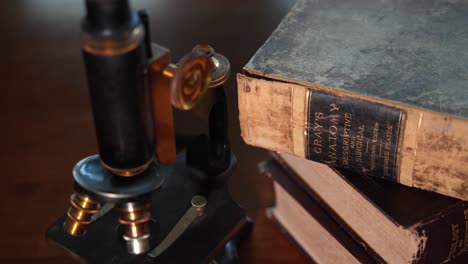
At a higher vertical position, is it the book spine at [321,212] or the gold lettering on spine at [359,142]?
the gold lettering on spine at [359,142]

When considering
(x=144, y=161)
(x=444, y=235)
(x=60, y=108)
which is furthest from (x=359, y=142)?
(x=60, y=108)

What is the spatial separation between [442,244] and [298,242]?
0.77 ft

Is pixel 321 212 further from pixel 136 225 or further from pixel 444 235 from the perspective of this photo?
pixel 136 225

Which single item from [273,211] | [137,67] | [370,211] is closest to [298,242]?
[273,211]

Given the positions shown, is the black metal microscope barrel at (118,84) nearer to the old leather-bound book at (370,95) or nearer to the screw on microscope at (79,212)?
the screw on microscope at (79,212)

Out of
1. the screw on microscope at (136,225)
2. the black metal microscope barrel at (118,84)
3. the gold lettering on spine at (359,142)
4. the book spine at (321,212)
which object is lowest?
the book spine at (321,212)

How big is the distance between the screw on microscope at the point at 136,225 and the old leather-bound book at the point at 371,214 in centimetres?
26

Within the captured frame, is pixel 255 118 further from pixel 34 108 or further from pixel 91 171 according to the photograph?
pixel 34 108

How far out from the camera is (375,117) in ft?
2.83

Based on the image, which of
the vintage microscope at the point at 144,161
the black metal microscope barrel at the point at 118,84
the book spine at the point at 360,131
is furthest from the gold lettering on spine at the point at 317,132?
the black metal microscope barrel at the point at 118,84

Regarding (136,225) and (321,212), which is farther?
(321,212)

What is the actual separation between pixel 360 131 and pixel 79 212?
330 mm

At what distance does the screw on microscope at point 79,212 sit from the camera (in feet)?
2.65

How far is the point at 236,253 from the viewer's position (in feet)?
3.43
